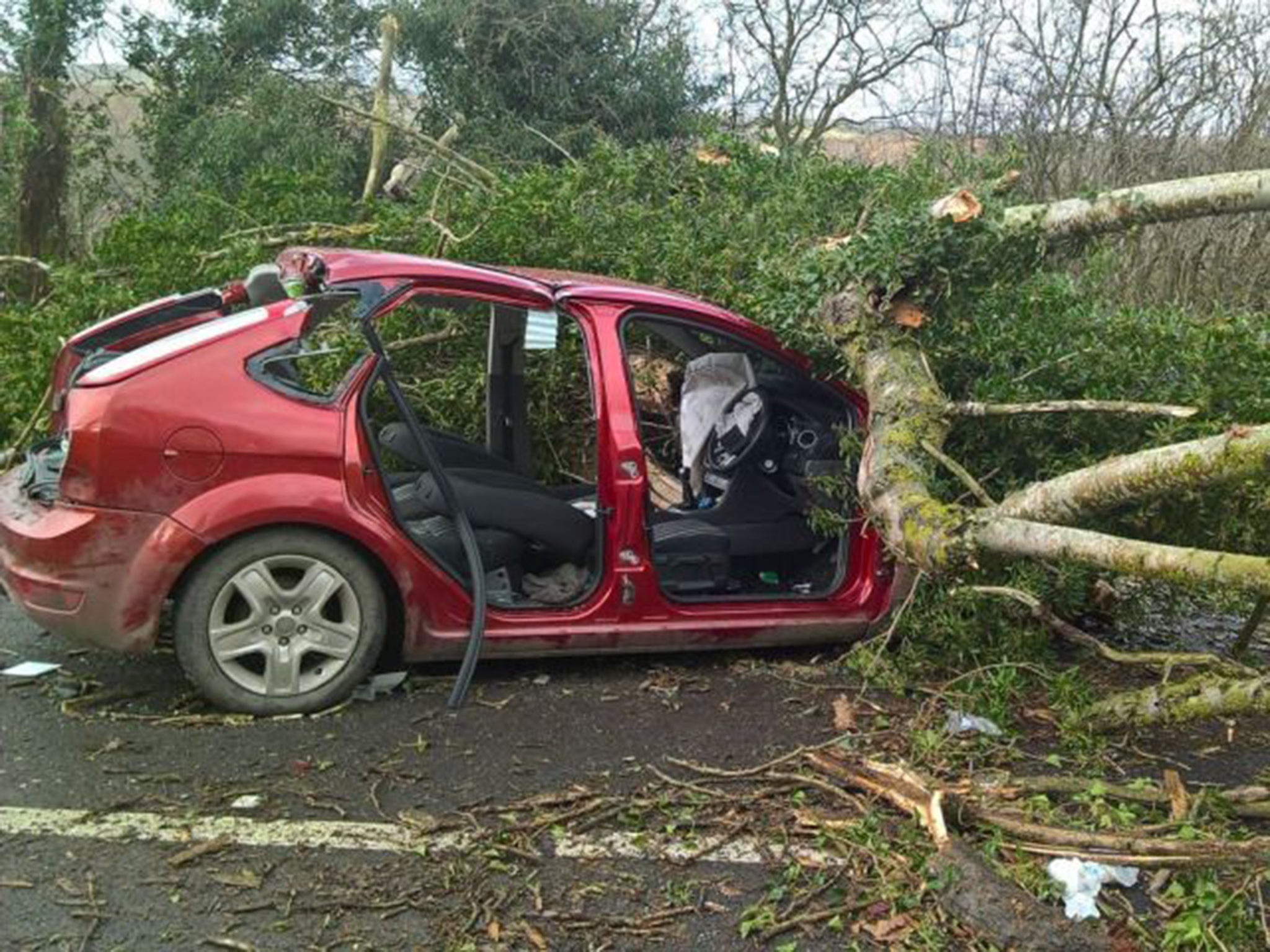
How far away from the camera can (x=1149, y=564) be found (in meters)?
3.65

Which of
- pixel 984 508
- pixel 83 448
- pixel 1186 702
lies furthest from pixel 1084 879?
pixel 83 448

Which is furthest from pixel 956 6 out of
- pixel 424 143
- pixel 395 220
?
pixel 395 220

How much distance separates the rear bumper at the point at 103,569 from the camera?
13.8 feet

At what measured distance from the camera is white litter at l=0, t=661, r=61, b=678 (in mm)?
4836

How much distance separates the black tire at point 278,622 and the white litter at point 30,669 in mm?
901

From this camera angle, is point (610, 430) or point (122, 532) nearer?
point (122, 532)

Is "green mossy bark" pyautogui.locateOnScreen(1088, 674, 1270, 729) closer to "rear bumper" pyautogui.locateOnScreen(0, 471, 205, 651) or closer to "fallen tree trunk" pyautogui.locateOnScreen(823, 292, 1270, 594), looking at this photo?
"fallen tree trunk" pyautogui.locateOnScreen(823, 292, 1270, 594)

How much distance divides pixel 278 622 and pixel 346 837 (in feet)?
3.58

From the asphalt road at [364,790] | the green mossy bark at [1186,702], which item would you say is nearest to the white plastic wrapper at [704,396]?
the asphalt road at [364,790]

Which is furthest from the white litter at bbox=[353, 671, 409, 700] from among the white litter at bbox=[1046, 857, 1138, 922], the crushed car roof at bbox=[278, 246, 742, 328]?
the white litter at bbox=[1046, 857, 1138, 922]

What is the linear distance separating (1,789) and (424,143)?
25.1 ft

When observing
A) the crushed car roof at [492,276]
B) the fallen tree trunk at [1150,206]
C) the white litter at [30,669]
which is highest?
the fallen tree trunk at [1150,206]

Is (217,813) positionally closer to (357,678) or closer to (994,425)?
(357,678)

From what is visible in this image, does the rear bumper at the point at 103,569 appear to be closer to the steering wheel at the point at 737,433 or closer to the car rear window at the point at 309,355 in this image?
the car rear window at the point at 309,355
